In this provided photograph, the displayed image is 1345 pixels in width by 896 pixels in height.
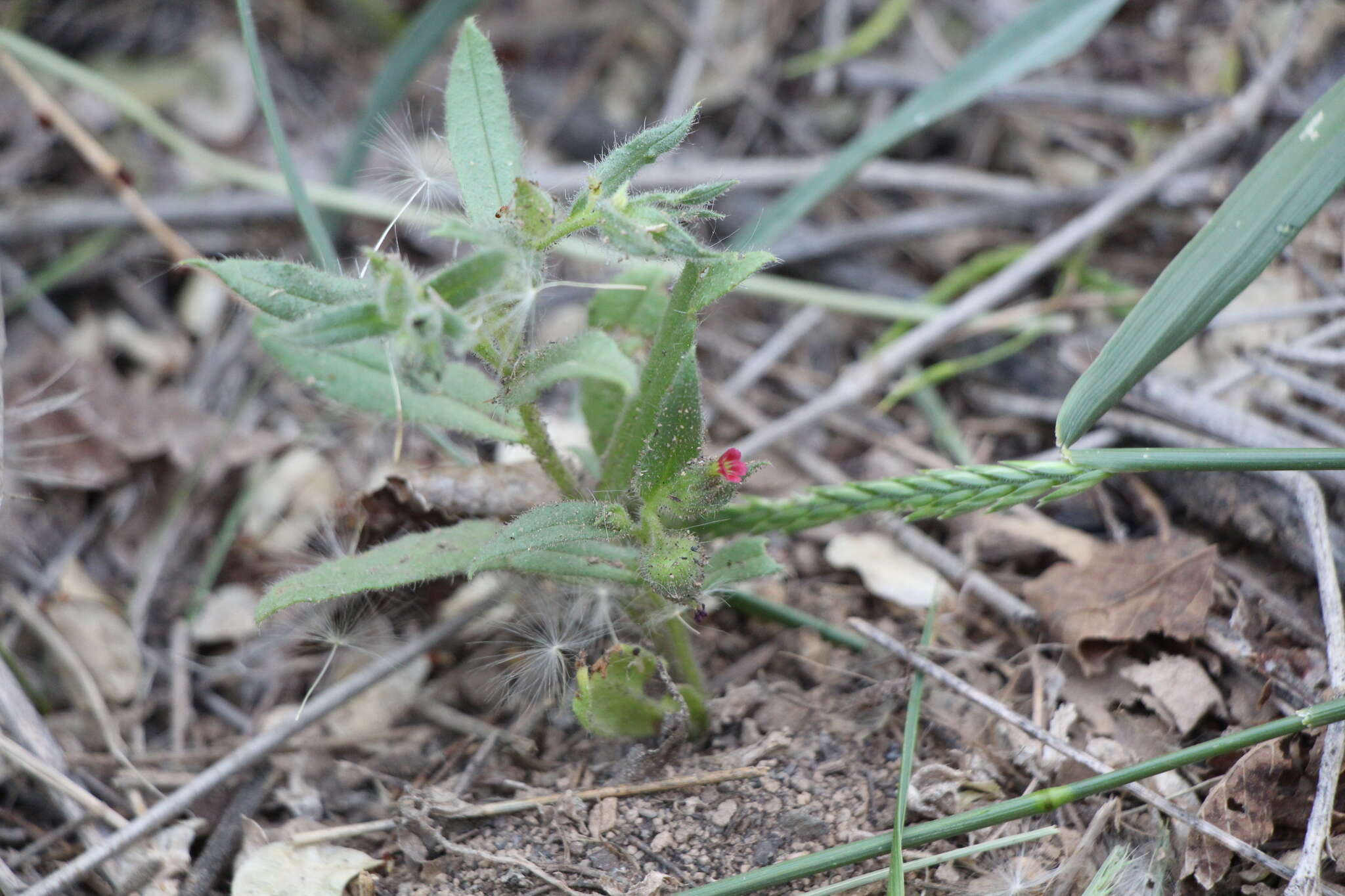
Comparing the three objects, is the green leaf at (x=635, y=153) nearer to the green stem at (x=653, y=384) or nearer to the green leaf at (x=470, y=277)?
the green stem at (x=653, y=384)

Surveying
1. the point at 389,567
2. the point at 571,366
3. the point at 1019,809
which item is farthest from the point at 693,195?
the point at 1019,809

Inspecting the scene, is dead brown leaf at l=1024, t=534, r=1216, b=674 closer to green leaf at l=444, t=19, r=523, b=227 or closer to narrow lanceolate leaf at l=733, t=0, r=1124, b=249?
narrow lanceolate leaf at l=733, t=0, r=1124, b=249

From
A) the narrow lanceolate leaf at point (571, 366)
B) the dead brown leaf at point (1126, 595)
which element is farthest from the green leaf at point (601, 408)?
the dead brown leaf at point (1126, 595)

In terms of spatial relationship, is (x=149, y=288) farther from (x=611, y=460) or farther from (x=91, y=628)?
(x=611, y=460)

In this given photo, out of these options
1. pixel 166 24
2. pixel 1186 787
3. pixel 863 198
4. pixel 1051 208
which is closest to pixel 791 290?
pixel 863 198

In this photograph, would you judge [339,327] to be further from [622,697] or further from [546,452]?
[622,697]

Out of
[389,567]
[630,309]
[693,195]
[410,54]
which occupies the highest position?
[410,54]
